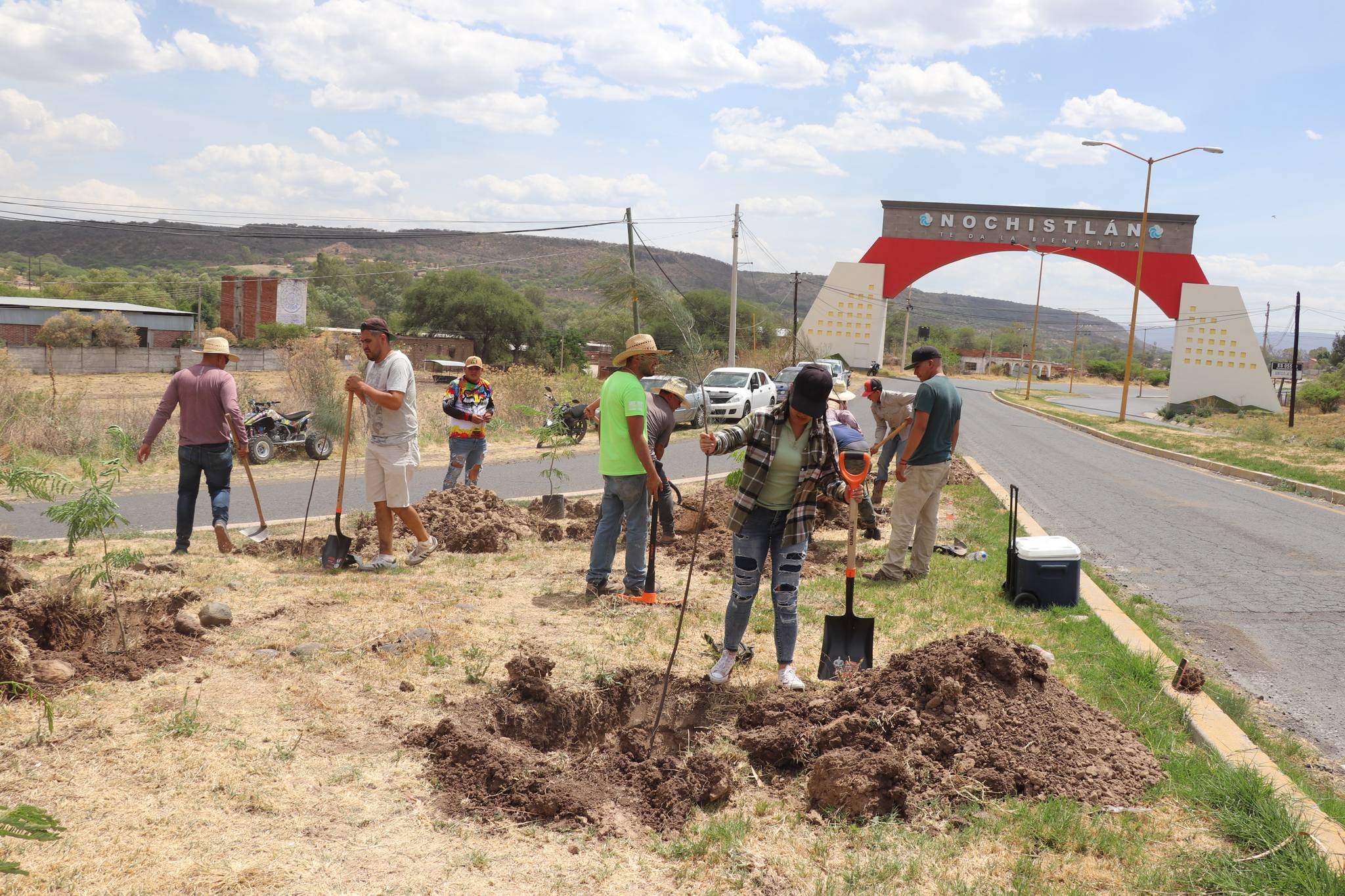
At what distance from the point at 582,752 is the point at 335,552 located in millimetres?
3486

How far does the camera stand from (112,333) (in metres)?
49.4

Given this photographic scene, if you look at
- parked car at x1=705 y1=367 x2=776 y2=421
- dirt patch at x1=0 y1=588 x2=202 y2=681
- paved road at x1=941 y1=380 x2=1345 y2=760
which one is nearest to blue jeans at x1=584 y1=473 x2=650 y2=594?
dirt patch at x1=0 y1=588 x2=202 y2=681

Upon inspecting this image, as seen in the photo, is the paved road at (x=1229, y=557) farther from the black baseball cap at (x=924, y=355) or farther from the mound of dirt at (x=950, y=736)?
the black baseball cap at (x=924, y=355)

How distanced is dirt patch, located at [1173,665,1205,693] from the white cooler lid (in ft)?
5.55

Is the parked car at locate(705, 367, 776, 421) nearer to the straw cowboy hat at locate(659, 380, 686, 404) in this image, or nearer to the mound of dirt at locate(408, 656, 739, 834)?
the straw cowboy hat at locate(659, 380, 686, 404)

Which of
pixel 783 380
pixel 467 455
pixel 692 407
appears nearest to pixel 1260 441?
pixel 783 380

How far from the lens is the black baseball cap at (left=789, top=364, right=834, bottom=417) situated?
4.55m

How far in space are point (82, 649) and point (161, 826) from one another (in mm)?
2010

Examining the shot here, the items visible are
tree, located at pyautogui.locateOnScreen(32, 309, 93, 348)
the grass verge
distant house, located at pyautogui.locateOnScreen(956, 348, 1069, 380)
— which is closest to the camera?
the grass verge

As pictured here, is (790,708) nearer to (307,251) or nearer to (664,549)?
(664,549)

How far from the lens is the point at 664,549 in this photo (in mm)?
8555

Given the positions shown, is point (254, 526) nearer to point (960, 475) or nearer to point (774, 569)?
point (774, 569)

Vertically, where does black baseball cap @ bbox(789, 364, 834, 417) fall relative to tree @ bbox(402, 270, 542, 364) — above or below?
below

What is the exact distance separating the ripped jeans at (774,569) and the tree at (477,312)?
58973mm
